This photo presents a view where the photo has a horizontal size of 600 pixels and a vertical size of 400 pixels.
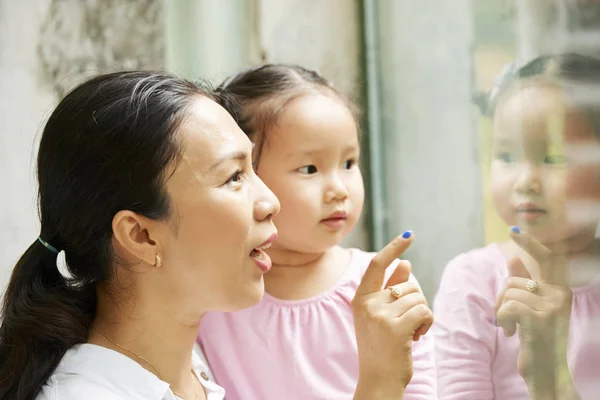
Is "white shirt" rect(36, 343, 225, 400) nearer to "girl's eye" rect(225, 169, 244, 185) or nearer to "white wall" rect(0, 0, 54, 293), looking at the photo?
"girl's eye" rect(225, 169, 244, 185)

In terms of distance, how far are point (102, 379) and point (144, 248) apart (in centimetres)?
19

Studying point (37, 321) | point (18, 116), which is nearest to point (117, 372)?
point (37, 321)

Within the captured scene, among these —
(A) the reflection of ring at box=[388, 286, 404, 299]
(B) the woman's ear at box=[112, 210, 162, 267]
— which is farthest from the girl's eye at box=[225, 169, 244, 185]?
(A) the reflection of ring at box=[388, 286, 404, 299]

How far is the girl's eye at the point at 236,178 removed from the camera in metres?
1.09

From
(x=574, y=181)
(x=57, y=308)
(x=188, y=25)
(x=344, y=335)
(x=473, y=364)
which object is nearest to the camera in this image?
(x=574, y=181)

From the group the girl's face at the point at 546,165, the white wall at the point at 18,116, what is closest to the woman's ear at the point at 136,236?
the girl's face at the point at 546,165

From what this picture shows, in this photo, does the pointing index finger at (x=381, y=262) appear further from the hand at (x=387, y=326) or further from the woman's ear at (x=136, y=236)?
the woman's ear at (x=136, y=236)

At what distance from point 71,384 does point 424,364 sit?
1.65 feet

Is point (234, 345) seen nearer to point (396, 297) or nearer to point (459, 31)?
point (396, 297)

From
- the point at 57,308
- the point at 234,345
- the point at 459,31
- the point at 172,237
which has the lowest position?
the point at 234,345

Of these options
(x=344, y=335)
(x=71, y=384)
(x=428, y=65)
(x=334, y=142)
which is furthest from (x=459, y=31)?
(x=71, y=384)

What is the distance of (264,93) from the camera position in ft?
4.15

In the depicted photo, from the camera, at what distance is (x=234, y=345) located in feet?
4.21

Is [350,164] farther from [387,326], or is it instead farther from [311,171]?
[387,326]
